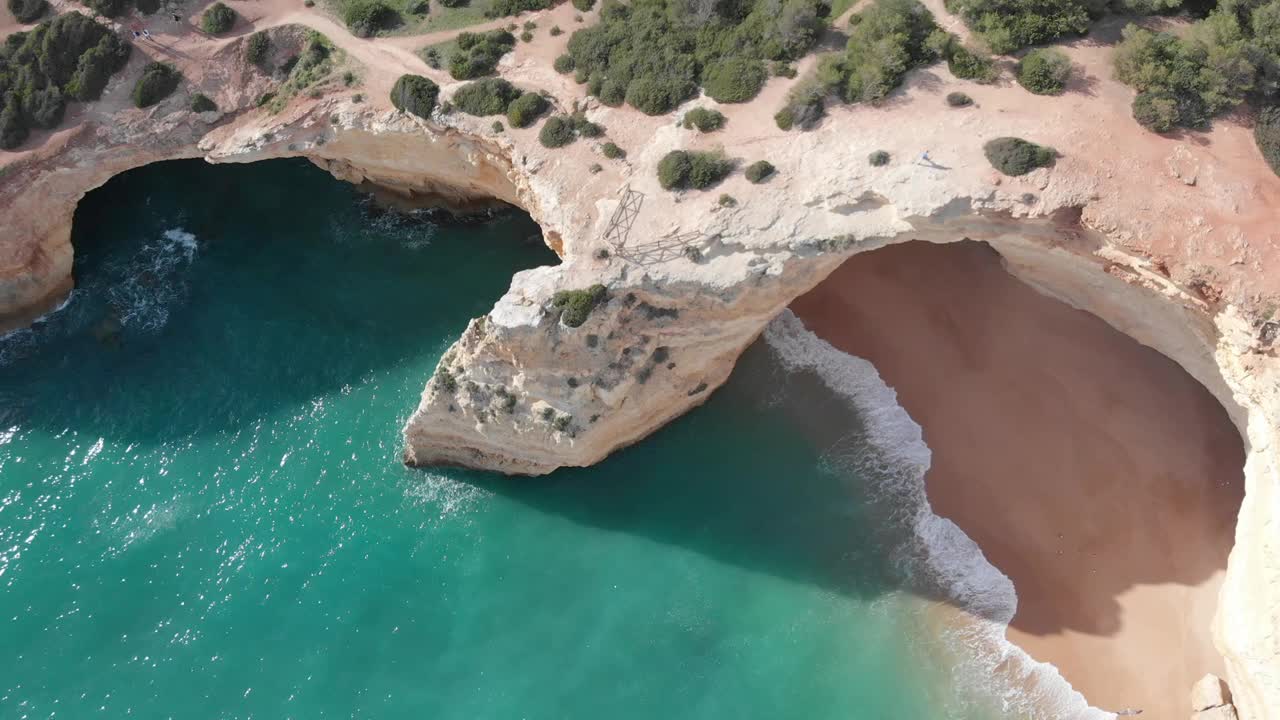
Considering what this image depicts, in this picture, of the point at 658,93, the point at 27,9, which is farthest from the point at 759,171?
the point at 27,9

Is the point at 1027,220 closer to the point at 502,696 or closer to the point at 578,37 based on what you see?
the point at 578,37

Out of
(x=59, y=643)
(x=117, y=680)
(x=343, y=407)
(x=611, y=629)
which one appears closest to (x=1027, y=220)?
(x=611, y=629)

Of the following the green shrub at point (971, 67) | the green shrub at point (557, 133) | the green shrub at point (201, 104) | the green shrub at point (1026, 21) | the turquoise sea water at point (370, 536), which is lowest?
the turquoise sea water at point (370, 536)

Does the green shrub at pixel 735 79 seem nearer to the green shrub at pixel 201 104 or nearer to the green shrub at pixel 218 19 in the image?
the green shrub at pixel 201 104

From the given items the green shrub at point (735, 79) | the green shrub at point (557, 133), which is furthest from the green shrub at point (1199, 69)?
the green shrub at point (557, 133)

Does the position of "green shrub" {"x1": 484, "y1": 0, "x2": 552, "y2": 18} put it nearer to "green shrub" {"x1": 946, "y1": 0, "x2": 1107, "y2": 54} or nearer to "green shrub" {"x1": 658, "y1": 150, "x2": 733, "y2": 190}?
"green shrub" {"x1": 658, "y1": 150, "x2": 733, "y2": 190}

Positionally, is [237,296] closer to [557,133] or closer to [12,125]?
[12,125]
